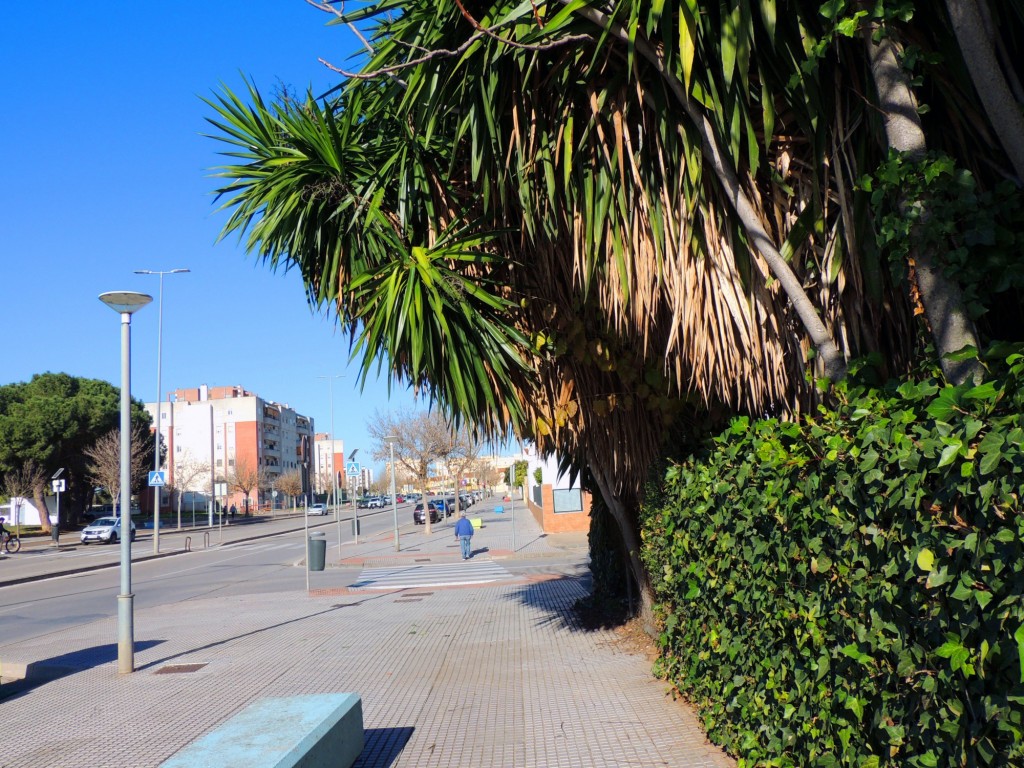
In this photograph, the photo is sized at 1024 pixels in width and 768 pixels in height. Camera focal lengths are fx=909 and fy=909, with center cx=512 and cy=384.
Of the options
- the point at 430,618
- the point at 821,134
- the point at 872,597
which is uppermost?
the point at 821,134

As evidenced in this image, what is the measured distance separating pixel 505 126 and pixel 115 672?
842 cm

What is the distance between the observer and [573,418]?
29.0ft

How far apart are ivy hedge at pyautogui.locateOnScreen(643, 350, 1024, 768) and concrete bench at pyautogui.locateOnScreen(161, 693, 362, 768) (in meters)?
2.58

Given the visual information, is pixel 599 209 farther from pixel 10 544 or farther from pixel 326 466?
pixel 326 466

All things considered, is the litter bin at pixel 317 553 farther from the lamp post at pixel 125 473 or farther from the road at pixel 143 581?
the lamp post at pixel 125 473

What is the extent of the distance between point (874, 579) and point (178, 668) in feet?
31.9

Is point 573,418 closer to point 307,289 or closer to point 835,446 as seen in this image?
point 307,289

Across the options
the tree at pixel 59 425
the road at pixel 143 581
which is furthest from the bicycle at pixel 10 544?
the tree at pixel 59 425

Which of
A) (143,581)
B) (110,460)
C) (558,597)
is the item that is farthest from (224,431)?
(558,597)

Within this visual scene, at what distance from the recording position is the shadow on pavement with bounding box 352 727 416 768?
670 cm

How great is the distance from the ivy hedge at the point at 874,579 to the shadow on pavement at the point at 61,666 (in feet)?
27.3

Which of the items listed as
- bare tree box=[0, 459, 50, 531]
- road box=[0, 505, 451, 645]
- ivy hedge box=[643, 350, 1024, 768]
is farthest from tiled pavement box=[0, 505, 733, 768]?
bare tree box=[0, 459, 50, 531]

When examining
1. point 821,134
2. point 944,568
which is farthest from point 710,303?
point 944,568

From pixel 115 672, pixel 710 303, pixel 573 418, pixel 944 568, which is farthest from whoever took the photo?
pixel 115 672
